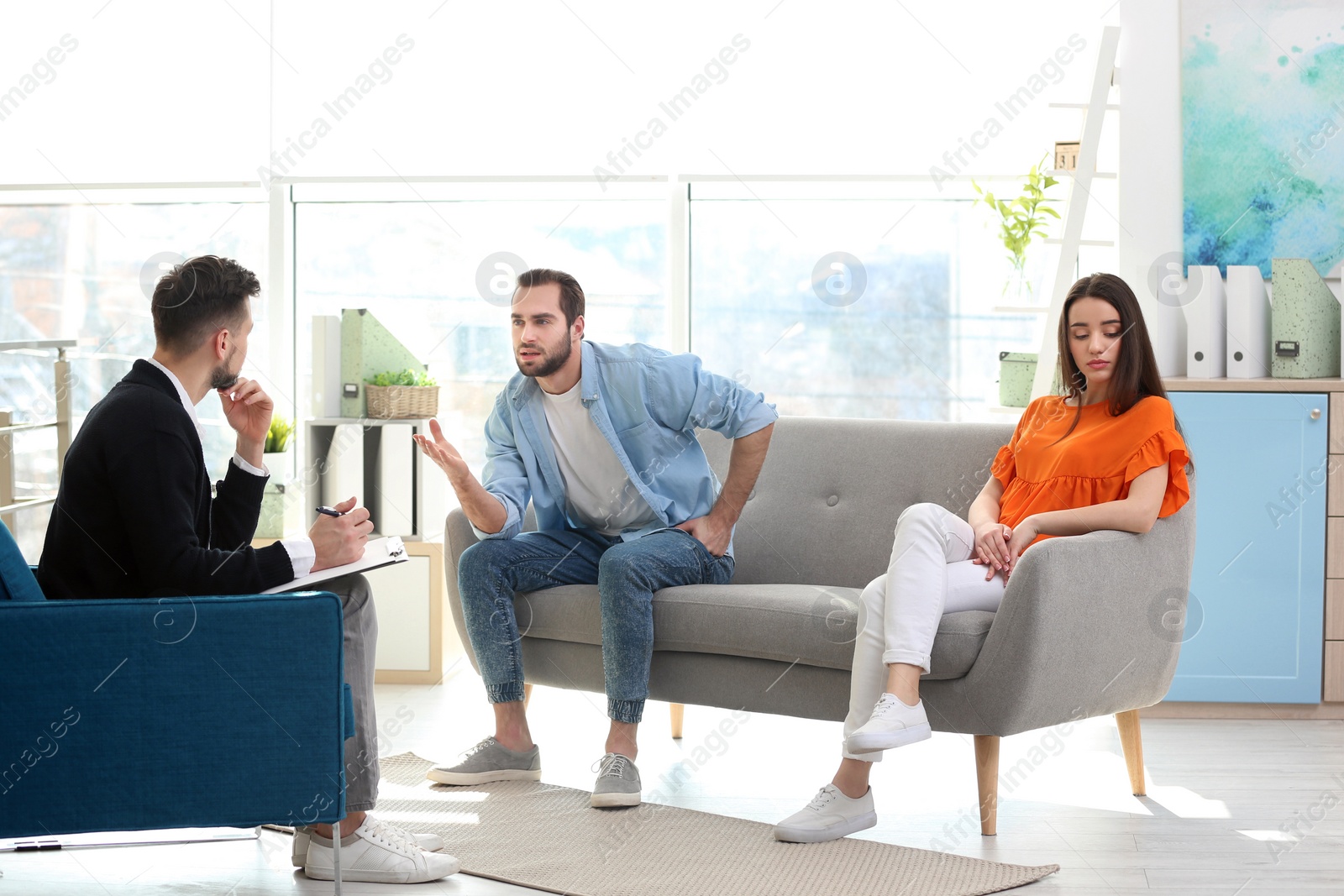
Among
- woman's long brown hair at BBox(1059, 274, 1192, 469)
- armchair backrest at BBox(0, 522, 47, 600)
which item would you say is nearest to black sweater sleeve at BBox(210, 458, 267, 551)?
armchair backrest at BBox(0, 522, 47, 600)

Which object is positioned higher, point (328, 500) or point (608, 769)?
point (328, 500)

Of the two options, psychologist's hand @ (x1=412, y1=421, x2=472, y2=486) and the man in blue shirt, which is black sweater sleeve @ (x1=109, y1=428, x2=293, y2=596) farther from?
the man in blue shirt


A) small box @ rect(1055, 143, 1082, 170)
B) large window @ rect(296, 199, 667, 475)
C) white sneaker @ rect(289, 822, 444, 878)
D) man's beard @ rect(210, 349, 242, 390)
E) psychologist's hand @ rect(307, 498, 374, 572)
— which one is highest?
small box @ rect(1055, 143, 1082, 170)

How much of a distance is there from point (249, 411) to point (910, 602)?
1216mm

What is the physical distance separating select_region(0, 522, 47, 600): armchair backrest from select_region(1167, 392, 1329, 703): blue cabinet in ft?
8.83

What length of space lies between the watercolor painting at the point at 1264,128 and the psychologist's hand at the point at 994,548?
1.58m

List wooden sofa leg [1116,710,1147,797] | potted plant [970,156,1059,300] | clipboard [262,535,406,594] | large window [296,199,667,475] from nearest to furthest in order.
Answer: clipboard [262,535,406,594]
wooden sofa leg [1116,710,1147,797]
potted plant [970,156,1059,300]
large window [296,199,667,475]

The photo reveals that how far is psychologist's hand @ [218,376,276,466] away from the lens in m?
2.29

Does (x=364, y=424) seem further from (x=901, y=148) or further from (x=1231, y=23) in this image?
(x=1231, y=23)

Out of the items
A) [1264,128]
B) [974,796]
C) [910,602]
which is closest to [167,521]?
[910,602]

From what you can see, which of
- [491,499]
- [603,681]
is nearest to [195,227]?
[491,499]

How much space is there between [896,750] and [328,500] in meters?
1.81

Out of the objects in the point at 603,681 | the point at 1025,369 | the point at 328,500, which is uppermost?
the point at 1025,369

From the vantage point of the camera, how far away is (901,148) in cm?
409
